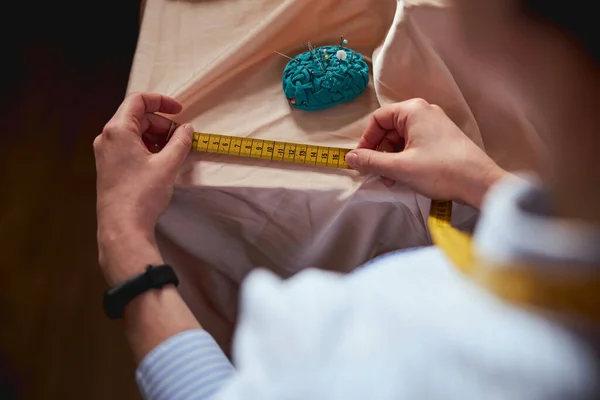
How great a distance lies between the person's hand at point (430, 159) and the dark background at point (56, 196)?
85cm

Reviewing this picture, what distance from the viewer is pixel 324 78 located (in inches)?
30.1

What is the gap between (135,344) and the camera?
1.95 feet

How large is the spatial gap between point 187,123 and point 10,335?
2.69 ft

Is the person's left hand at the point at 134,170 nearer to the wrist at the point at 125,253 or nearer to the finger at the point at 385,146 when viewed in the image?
the wrist at the point at 125,253

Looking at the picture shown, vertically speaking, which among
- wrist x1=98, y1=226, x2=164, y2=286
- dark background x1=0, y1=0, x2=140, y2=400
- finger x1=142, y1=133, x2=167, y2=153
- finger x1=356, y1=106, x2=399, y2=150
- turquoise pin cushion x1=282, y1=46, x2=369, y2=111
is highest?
turquoise pin cushion x1=282, y1=46, x2=369, y2=111

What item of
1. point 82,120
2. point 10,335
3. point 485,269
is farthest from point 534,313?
point 82,120

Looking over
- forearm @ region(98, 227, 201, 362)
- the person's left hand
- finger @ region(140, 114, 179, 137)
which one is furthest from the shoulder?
finger @ region(140, 114, 179, 137)

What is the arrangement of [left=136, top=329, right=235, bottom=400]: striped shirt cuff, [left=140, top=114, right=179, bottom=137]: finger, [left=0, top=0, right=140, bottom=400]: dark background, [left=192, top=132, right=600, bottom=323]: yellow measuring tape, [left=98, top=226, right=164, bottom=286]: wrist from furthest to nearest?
1. [left=0, top=0, right=140, bottom=400]: dark background
2. [left=140, top=114, right=179, bottom=137]: finger
3. [left=98, top=226, right=164, bottom=286]: wrist
4. [left=136, top=329, right=235, bottom=400]: striped shirt cuff
5. [left=192, top=132, right=600, bottom=323]: yellow measuring tape

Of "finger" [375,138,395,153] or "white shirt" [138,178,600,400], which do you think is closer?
"white shirt" [138,178,600,400]

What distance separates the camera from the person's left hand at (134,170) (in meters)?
0.67

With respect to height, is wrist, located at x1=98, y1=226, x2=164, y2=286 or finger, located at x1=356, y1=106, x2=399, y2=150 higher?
finger, located at x1=356, y1=106, x2=399, y2=150

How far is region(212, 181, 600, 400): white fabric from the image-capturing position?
0.33 meters

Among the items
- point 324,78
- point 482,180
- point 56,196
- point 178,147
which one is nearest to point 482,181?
point 482,180

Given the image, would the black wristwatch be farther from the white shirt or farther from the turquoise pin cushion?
the turquoise pin cushion
